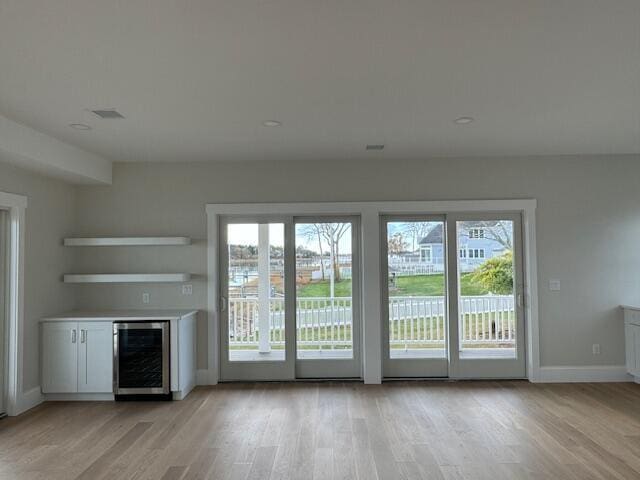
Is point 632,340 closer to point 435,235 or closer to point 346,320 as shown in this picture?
point 435,235

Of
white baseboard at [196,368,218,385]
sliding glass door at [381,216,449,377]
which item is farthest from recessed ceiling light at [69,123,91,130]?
sliding glass door at [381,216,449,377]

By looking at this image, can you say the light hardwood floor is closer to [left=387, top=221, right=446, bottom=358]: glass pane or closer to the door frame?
the door frame

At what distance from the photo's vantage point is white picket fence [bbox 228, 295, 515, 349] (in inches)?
220

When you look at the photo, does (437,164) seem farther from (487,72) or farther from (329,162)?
(487,72)

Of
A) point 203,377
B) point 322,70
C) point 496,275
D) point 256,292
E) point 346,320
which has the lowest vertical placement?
point 203,377

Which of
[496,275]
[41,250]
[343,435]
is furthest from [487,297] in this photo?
[41,250]

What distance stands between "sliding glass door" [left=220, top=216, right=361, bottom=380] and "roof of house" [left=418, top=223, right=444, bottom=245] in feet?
2.81

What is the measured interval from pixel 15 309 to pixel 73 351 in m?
0.71

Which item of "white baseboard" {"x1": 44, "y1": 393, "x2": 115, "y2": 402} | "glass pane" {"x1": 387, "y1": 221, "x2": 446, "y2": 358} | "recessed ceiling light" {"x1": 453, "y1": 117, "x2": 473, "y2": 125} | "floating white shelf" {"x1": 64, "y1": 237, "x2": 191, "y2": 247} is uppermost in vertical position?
"recessed ceiling light" {"x1": 453, "y1": 117, "x2": 473, "y2": 125}

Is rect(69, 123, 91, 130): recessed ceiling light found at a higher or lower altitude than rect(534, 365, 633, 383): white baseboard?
higher

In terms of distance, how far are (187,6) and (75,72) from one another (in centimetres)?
117

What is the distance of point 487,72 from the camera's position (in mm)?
2988

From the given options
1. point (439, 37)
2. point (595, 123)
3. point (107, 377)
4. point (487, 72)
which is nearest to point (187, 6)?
point (439, 37)

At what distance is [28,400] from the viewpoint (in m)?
4.70
